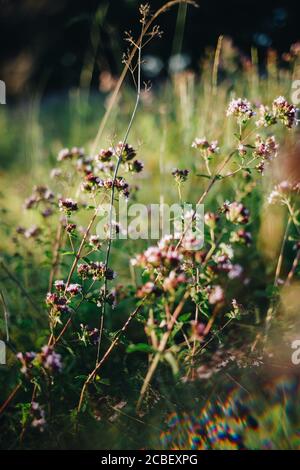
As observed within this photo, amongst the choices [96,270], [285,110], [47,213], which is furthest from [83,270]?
[285,110]

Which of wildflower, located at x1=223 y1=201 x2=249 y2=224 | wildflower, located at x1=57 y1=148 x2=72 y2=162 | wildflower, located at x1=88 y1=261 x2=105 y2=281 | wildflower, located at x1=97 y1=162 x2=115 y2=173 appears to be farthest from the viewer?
wildflower, located at x1=57 y1=148 x2=72 y2=162

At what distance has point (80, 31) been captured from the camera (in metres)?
10.1

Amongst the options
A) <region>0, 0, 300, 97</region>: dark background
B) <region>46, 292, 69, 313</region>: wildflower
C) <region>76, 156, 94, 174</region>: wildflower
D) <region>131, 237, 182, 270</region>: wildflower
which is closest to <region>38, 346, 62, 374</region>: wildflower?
<region>46, 292, 69, 313</region>: wildflower

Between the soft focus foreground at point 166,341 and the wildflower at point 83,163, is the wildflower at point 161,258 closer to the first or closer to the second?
the soft focus foreground at point 166,341

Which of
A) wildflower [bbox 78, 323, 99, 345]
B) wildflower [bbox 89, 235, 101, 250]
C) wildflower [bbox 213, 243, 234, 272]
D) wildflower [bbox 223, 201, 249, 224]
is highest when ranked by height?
wildflower [bbox 223, 201, 249, 224]

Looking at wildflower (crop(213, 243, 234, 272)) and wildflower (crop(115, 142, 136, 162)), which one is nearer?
wildflower (crop(213, 243, 234, 272))

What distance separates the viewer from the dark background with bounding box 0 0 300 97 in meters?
8.11

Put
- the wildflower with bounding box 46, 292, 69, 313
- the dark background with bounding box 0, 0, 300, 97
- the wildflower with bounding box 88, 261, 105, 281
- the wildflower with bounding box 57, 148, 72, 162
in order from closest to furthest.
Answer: the wildflower with bounding box 46, 292, 69, 313 < the wildflower with bounding box 88, 261, 105, 281 < the wildflower with bounding box 57, 148, 72, 162 < the dark background with bounding box 0, 0, 300, 97

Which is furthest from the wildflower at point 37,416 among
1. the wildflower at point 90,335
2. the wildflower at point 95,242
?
the wildflower at point 95,242

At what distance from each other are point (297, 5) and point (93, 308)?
7368 mm

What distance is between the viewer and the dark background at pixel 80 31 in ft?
26.6

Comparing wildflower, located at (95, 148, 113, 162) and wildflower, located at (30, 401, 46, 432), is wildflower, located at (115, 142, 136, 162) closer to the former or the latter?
wildflower, located at (95, 148, 113, 162)
